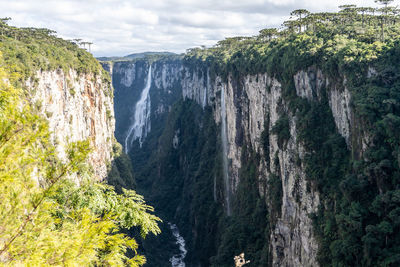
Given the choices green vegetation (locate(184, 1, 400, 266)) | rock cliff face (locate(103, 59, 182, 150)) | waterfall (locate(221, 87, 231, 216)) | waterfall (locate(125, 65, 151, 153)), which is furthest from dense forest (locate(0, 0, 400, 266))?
rock cliff face (locate(103, 59, 182, 150))

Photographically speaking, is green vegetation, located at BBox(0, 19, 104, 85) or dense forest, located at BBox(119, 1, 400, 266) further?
green vegetation, located at BBox(0, 19, 104, 85)

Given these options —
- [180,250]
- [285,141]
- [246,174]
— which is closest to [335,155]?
[285,141]

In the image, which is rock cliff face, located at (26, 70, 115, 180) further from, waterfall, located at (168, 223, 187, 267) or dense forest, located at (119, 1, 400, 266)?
dense forest, located at (119, 1, 400, 266)

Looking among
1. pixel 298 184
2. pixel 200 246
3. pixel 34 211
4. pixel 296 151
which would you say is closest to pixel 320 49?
pixel 296 151

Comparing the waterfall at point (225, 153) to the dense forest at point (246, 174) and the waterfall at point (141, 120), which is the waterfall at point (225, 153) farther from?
the waterfall at point (141, 120)

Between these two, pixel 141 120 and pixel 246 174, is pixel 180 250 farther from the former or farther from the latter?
pixel 141 120
